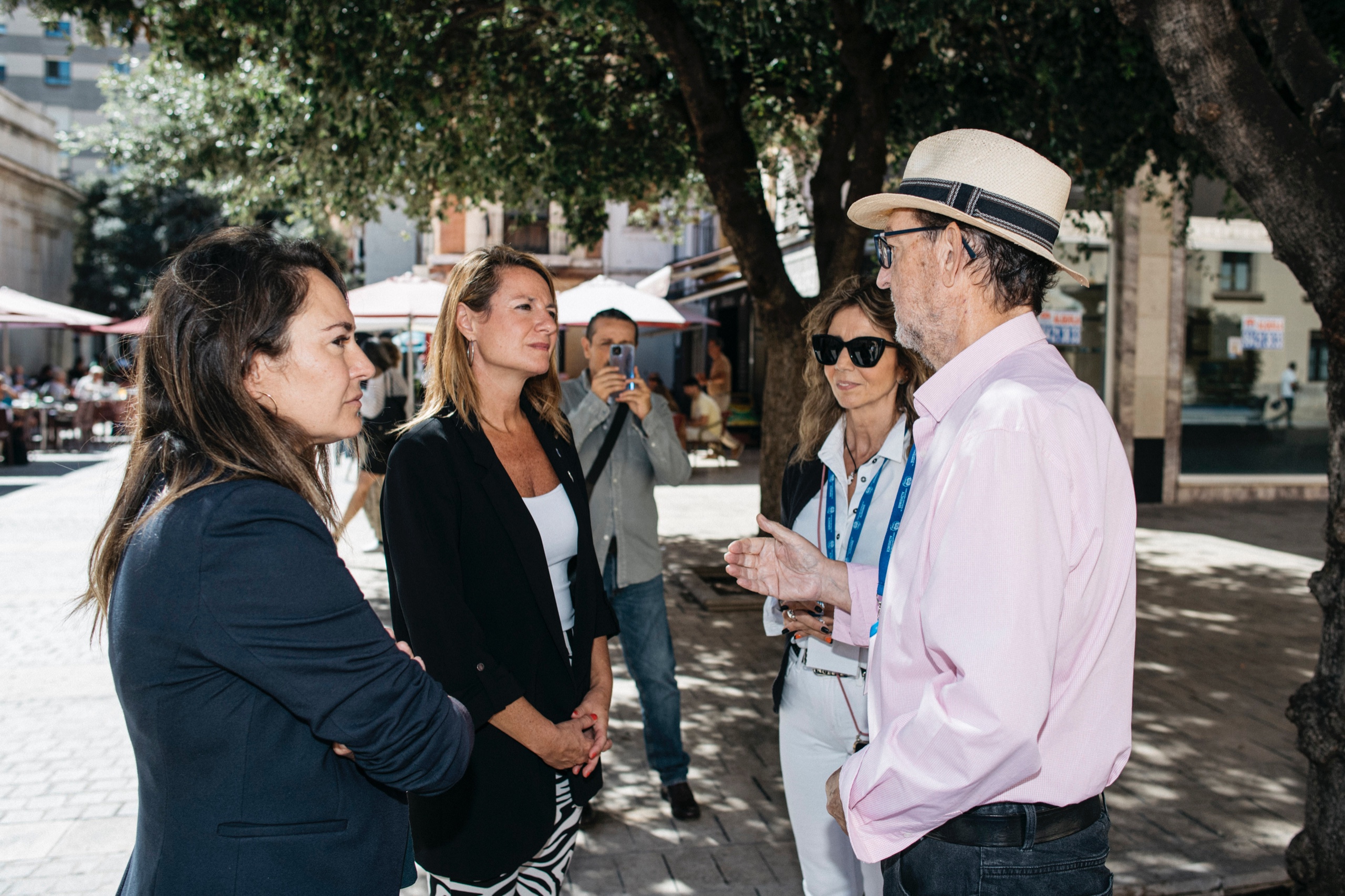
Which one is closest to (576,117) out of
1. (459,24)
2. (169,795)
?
(459,24)

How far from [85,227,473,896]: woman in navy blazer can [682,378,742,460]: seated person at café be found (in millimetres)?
16205

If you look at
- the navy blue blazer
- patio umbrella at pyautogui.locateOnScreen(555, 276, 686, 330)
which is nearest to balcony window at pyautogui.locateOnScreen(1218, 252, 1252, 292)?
patio umbrella at pyautogui.locateOnScreen(555, 276, 686, 330)

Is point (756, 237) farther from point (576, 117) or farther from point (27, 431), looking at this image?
point (27, 431)

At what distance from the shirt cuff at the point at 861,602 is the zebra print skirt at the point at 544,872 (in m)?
0.91

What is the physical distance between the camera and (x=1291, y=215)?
125 inches

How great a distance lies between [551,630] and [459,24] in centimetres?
783

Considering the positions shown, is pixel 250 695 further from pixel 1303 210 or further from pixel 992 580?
pixel 1303 210

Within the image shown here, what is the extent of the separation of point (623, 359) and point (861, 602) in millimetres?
2103

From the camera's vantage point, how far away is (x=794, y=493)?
3172 millimetres

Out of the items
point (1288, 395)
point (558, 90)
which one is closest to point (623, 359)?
point (558, 90)

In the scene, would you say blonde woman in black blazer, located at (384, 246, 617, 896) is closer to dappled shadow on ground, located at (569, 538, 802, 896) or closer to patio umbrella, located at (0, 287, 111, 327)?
dappled shadow on ground, located at (569, 538, 802, 896)

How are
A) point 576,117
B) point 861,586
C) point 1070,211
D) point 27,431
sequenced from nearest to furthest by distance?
1. point 861,586
2. point 576,117
3. point 1070,211
4. point 27,431

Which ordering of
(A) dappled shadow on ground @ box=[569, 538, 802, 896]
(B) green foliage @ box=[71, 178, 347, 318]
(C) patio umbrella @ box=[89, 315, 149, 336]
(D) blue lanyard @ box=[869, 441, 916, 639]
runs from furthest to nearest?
(B) green foliage @ box=[71, 178, 347, 318]
(C) patio umbrella @ box=[89, 315, 149, 336]
(A) dappled shadow on ground @ box=[569, 538, 802, 896]
(D) blue lanyard @ box=[869, 441, 916, 639]

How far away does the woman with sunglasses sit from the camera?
8.94ft
